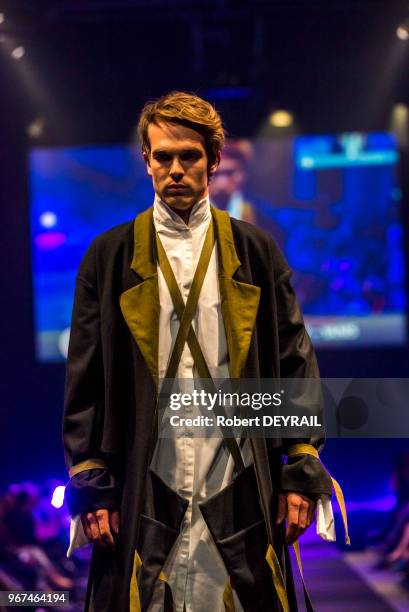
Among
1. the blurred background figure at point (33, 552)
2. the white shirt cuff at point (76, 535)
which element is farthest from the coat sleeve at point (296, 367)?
the blurred background figure at point (33, 552)

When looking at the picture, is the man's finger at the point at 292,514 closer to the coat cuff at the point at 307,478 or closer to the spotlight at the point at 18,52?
the coat cuff at the point at 307,478

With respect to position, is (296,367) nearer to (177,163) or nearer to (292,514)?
(292,514)

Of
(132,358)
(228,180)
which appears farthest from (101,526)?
(228,180)

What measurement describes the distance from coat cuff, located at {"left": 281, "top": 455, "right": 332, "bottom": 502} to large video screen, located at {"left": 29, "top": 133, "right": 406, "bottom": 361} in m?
5.07

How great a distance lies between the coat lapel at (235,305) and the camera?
1.93m

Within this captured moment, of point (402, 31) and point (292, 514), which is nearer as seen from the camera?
point (292, 514)

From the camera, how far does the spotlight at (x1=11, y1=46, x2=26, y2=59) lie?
6.11 m

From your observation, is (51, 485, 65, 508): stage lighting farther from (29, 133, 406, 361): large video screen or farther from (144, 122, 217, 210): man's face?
(29, 133, 406, 361): large video screen

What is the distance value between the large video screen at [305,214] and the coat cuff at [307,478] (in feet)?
16.6

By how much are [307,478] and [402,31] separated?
486 centimetres

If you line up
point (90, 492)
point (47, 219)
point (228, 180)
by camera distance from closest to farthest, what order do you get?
point (90, 492) → point (228, 180) → point (47, 219)

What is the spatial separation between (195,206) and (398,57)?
17.3 feet

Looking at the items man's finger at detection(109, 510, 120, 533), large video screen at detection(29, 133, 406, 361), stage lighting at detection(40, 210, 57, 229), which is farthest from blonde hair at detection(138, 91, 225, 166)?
stage lighting at detection(40, 210, 57, 229)

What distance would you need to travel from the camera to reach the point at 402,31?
19.8ft
